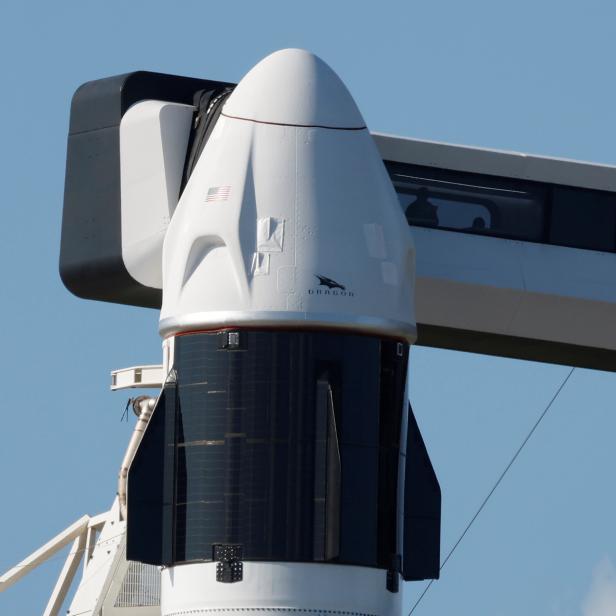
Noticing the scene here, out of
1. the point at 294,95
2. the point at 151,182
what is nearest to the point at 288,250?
the point at 294,95

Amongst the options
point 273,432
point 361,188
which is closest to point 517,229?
point 361,188

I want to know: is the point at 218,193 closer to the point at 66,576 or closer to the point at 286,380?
the point at 286,380

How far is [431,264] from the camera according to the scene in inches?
1406

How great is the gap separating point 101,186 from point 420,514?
786 centimetres

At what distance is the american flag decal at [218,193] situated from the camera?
104 feet

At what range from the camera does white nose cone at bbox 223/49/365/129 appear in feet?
106

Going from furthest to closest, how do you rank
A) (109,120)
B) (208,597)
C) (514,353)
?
(514,353) → (109,120) → (208,597)

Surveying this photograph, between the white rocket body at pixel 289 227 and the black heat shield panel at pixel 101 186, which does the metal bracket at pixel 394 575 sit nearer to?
the white rocket body at pixel 289 227

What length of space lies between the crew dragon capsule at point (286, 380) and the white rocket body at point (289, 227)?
0.10 feet

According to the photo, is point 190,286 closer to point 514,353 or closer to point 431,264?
point 431,264

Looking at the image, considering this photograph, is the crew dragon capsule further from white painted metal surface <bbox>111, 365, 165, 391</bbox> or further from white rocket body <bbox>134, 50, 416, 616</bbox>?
white painted metal surface <bbox>111, 365, 165, 391</bbox>

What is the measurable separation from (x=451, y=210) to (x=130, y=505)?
8.52m

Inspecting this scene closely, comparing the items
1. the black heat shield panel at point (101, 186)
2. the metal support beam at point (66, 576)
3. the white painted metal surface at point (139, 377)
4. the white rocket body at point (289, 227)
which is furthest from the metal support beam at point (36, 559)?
the white rocket body at point (289, 227)

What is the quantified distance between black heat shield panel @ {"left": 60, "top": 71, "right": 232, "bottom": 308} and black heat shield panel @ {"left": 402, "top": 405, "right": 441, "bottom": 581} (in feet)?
17.2
